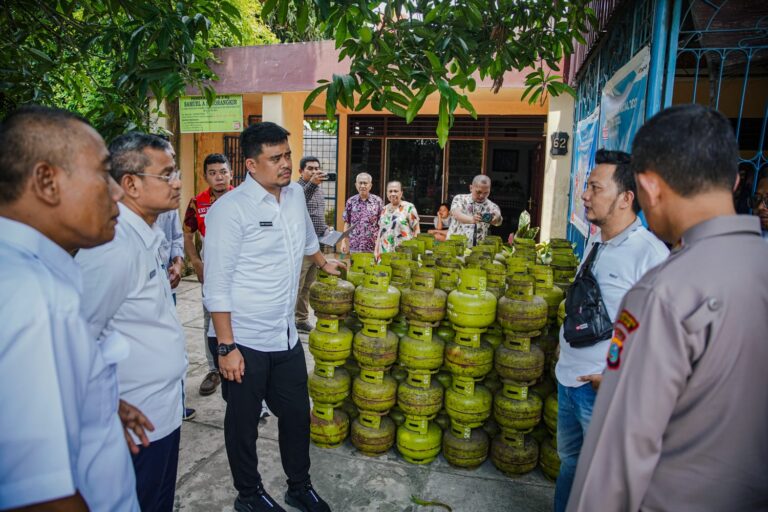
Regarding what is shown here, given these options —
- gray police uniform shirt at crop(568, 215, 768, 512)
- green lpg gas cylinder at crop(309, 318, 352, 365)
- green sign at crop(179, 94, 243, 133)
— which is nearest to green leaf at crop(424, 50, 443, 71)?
gray police uniform shirt at crop(568, 215, 768, 512)

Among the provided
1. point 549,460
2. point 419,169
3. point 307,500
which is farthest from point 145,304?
point 419,169

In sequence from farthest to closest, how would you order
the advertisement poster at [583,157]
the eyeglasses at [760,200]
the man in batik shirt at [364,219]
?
the man in batik shirt at [364,219] → the advertisement poster at [583,157] → the eyeglasses at [760,200]

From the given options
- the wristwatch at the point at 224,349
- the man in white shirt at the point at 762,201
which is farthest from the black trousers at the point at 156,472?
the man in white shirt at the point at 762,201

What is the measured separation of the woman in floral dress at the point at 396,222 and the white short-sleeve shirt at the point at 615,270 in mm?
3894

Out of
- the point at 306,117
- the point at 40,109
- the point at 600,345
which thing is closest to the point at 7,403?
the point at 40,109

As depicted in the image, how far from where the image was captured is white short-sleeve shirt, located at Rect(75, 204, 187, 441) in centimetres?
158

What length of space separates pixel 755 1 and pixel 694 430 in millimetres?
3107

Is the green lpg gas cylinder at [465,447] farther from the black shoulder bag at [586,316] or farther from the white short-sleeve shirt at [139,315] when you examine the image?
the white short-sleeve shirt at [139,315]

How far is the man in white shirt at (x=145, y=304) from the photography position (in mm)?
1606

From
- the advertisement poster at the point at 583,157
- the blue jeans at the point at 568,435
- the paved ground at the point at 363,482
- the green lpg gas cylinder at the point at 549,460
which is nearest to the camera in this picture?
the blue jeans at the point at 568,435

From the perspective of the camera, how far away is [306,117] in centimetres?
1148

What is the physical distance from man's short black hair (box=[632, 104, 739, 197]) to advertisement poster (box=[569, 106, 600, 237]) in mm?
3504

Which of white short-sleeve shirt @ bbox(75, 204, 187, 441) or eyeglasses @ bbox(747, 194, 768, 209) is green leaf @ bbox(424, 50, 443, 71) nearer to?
white short-sleeve shirt @ bbox(75, 204, 187, 441)

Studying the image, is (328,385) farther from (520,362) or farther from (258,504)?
(520,362)
